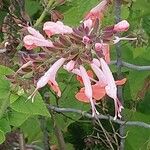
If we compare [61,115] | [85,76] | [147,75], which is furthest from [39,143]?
[85,76]

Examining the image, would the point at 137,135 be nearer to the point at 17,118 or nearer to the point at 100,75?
the point at 17,118

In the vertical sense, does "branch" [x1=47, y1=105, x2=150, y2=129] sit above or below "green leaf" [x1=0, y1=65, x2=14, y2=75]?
below

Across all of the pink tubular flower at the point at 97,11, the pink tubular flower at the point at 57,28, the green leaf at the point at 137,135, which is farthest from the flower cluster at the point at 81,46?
the green leaf at the point at 137,135

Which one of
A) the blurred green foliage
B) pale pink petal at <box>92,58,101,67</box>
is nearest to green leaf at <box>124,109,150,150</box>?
the blurred green foliage

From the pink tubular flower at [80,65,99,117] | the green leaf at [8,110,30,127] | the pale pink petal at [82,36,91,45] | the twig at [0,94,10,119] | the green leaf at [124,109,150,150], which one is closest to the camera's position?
the pale pink petal at [82,36,91,45]

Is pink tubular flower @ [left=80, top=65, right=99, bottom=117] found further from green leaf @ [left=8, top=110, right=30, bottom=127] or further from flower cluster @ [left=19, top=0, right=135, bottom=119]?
green leaf @ [left=8, top=110, right=30, bottom=127]

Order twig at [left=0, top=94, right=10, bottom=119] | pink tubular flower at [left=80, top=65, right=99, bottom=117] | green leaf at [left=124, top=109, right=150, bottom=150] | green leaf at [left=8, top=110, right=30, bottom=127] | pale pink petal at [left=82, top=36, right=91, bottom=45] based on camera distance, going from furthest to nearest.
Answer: green leaf at [left=124, top=109, right=150, bottom=150]
green leaf at [left=8, top=110, right=30, bottom=127]
twig at [left=0, top=94, right=10, bottom=119]
pink tubular flower at [left=80, top=65, right=99, bottom=117]
pale pink petal at [left=82, top=36, right=91, bottom=45]

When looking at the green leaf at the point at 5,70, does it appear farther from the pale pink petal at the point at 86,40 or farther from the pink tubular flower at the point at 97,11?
the pale pink petal at the point at 86,40

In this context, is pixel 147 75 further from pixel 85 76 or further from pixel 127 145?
pixel 85 76
